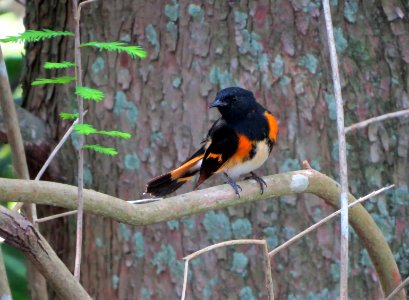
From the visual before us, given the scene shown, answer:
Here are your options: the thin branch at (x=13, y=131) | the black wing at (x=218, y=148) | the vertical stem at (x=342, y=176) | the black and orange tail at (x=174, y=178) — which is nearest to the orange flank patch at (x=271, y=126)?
the black wing at (x=218, y=148)

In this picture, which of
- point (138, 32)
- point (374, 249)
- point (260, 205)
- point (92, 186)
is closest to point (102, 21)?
point (138, 32)

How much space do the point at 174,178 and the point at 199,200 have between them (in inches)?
36.7

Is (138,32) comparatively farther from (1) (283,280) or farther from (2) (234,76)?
(1) (283,280)

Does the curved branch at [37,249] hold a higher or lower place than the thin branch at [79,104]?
lower

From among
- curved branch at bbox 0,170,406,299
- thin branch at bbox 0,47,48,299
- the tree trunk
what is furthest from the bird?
thin branch at bbox 0,47,48,299

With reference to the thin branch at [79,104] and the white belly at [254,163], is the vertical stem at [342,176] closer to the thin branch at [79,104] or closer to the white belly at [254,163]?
the thin branch at [79,104]

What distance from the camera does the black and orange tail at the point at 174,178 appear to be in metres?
3.19

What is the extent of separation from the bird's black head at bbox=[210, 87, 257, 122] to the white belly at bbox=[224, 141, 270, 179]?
153 millimetres

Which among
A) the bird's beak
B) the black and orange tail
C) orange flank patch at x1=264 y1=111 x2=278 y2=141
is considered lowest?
the black and orange tail

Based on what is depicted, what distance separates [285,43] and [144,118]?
685mm

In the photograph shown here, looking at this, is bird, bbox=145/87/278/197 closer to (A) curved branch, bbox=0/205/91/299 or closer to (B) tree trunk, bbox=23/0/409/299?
(B) tree trunk, bbox=23/0/409/299

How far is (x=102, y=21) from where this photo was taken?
3619mm

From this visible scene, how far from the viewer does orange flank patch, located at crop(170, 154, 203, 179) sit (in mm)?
3215

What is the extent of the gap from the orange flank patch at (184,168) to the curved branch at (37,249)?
1341 millimetres
